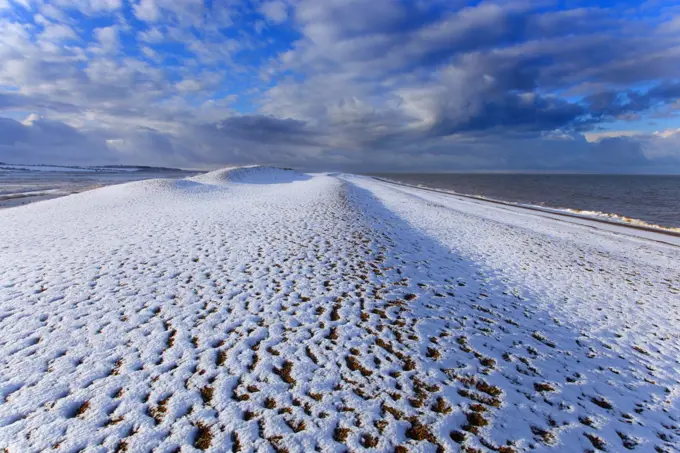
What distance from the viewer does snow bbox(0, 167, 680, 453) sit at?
15.6 feet

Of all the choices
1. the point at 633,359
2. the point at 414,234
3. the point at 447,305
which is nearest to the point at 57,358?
the point at 447,305

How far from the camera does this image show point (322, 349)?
6.67m

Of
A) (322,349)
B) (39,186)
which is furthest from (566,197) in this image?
(39,186)

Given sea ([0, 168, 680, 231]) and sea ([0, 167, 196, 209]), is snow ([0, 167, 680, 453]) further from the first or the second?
sea ([0, 167, 196, 209])

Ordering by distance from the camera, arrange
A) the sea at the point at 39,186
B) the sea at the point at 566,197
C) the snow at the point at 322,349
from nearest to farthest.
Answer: the snow at the point at 322,349 < the sea at the point at 566,197 < the sea at the point at 39,186

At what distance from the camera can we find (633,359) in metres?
7.80

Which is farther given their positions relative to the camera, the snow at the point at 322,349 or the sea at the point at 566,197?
the sea at the point at 566,197

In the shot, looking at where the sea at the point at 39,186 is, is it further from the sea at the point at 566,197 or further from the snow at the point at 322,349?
the snow at the point at 322,349

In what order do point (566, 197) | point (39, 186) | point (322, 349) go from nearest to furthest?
point (322, 349) → point (39, 186) → point (566, 197)

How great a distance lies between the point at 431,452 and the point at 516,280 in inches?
403

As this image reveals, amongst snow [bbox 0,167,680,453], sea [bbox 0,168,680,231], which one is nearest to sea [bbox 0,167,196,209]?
sea [bbox 0,168,680,231]

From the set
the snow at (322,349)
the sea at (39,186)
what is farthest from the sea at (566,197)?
the snow at (322,349)

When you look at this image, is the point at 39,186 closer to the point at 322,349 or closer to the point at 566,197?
the point at 322,349

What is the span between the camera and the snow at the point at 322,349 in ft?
15.6
